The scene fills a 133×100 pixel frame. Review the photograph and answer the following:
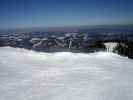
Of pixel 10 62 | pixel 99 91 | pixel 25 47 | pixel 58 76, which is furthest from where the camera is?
Answer: pixel 25 47

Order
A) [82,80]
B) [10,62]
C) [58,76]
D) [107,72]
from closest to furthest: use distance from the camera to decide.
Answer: [82,80] → [58,76] → [107,72] → [10,62]

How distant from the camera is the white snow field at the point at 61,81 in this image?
2.61m

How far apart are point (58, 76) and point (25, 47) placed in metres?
3.78

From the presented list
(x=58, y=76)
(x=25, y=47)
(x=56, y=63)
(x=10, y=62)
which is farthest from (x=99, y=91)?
(x=25, y=47)

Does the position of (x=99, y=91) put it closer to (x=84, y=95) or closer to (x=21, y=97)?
(x=84, y=95)

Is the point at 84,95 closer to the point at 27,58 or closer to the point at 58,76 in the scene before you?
the point at 58,76

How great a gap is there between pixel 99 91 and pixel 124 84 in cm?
63

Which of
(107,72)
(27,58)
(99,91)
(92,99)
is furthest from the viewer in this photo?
(27,58)

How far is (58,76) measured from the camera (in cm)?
354

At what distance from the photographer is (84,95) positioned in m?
2.60

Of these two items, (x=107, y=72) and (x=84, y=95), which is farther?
(x=107, y=72)

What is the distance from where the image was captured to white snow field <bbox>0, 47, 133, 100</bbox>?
2605mm

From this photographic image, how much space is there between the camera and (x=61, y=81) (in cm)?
324

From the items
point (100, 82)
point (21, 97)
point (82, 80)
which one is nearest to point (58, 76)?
point (82, 80)
